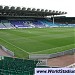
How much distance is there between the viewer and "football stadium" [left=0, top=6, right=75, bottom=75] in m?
16.1

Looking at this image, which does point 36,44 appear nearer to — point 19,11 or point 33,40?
point 33,40

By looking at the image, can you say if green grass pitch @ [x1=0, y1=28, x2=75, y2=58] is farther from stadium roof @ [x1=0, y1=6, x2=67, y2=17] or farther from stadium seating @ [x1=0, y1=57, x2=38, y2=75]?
stadium roof @ [x1=0, y1=6, x2=67, y2=17]

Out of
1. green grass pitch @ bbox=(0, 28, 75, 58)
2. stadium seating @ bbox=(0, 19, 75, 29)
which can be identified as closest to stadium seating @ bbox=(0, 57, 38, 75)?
green grass pitch @ bbox=(0, 28, 75, 58)

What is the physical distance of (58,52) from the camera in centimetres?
2716

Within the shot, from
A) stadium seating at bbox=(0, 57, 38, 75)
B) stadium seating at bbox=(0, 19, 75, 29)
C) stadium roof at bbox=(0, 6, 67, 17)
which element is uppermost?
stadium roof at bbox=(0, 6, 67, 17)

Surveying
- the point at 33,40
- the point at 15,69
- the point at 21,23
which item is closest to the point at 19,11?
the point at 21,23

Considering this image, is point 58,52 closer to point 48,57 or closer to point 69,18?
point 48,57

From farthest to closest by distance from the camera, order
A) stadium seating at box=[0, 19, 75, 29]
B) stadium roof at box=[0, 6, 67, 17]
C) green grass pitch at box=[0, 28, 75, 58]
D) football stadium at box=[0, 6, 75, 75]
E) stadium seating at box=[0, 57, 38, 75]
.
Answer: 1. stadium seating at box=[0, 19, 75, 29]
2. stadium roof at box=[0, 6, 67, 17]
3. green grass pitch at box=[0, 28, 75, 58]
4. football stadium at box=[0, 6, 75, 75]
5. stadium seating at box=[0, 57, 38, 75]

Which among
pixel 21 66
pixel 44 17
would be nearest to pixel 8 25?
pixel 44 17

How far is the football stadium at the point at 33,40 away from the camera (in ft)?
52.7

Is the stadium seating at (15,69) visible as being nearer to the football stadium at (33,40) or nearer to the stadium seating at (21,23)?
the football stadium at (33,40)

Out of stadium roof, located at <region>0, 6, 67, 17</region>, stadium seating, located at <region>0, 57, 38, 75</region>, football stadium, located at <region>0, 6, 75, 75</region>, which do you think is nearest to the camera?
stadium seating, located at <region>0, 57, 38, 75</region>

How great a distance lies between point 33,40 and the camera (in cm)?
4025

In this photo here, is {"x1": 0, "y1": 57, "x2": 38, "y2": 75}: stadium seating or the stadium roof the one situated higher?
the stadium roof
